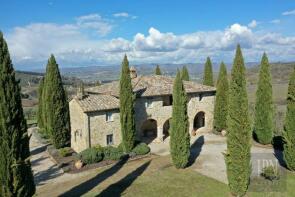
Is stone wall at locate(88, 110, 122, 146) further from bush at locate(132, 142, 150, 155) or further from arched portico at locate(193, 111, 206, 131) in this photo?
arched portico at locate(193, 111, 206, 131)

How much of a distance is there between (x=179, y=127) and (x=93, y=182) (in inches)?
307

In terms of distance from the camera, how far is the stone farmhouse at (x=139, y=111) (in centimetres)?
2862

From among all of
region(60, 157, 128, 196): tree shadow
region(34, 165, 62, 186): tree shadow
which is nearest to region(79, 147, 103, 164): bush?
region(60, 157, 128, 196): tree shadow

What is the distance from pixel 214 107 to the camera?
3669 cm

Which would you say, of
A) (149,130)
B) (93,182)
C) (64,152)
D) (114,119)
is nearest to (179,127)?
(93,182)

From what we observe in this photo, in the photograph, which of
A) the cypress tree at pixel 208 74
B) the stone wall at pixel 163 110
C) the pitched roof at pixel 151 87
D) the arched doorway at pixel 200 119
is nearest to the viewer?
the stone wall at pixel 163 110

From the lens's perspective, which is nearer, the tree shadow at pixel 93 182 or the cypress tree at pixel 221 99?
the tree shadow at pixel 93 182

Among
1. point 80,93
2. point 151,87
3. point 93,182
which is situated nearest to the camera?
point 93,182

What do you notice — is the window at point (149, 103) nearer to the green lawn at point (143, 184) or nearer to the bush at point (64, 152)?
the green lawn at point (143, 184)

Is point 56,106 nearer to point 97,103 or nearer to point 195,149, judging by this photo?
point 97,103

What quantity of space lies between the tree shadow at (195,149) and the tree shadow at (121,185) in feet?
15.2

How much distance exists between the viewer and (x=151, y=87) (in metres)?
33.3

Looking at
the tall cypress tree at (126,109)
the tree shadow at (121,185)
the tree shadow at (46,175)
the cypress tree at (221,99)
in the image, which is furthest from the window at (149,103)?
the tree shadow at (46,175)

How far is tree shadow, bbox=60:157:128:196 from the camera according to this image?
1973 centimetres
